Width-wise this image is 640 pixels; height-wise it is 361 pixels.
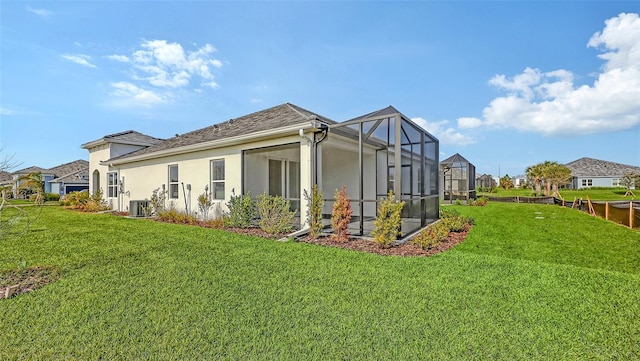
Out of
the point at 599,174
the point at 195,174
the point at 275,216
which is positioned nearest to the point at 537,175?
the point at 599,174

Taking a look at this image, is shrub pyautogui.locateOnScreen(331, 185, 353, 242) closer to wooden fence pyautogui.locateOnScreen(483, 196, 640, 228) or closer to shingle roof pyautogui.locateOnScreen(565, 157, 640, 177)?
wooden fence pyautogui.locateOnScreen(483, 196, 640, 228)

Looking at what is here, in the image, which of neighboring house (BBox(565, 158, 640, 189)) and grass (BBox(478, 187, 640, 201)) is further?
neighboring house (BBox(565, 158, 640, 189))

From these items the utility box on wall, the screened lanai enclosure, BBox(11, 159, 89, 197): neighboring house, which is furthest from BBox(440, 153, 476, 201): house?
BBox(11, 159, 89, 197): neighboring house

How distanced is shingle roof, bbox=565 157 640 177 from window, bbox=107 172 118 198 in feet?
196

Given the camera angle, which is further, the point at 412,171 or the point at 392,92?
the point at 392,92

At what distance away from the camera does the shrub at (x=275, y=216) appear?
829cm

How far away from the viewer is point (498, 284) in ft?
14.2

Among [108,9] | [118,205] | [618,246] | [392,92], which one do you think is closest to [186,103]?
[108,9]

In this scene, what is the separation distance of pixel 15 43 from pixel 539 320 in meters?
13.2

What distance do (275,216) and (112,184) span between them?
14360 mm

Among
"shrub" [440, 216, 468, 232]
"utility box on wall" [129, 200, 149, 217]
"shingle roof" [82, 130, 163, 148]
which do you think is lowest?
"shrub" [440, 216, 468, 232]

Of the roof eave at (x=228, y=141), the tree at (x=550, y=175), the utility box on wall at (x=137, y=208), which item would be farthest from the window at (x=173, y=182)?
the tree at (x=550, y=175)

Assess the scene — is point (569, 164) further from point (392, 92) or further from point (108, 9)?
point (108, 9)

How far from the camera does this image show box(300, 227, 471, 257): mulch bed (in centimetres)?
623
